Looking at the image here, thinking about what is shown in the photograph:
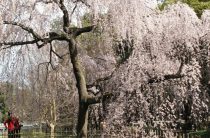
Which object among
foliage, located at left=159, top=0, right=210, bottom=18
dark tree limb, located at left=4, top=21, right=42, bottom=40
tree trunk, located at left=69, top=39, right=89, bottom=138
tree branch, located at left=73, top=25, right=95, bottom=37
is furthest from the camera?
foliage, located at left=159, top=0, right=210, bottom=18

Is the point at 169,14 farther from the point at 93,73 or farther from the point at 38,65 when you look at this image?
the point at 38,65

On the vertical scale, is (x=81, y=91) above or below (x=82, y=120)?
above

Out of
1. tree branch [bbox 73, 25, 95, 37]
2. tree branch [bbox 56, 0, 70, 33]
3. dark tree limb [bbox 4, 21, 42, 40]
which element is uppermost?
tree branch [bbox 56, 0, 70, 33]

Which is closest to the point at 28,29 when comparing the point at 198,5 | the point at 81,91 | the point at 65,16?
the point at 65,16

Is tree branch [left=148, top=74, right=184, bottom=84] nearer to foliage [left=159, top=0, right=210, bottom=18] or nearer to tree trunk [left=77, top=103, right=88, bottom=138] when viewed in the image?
tree trunk [left=77, top=103, right=88, bottom=138]

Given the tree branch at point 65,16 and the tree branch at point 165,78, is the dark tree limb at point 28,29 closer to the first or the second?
the tree branch at point 65,16

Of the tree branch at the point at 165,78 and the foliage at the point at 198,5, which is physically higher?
the foliage at the point at 198,5

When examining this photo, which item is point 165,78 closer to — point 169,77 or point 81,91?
point 169,77

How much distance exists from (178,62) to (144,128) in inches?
70.4

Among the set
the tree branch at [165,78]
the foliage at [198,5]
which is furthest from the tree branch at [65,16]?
the foliage at [198,5]

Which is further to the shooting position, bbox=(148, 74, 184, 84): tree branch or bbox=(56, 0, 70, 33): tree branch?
bbox=(56, 0, 70, 33): tree branch

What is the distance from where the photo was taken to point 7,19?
7996 millimetres

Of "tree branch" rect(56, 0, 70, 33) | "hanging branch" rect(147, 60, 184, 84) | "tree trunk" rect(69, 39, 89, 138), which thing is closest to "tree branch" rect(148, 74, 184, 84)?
"hanging branch" rect(147, 60, 184, 84)

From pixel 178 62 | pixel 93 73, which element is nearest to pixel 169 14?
pixel 178 62
